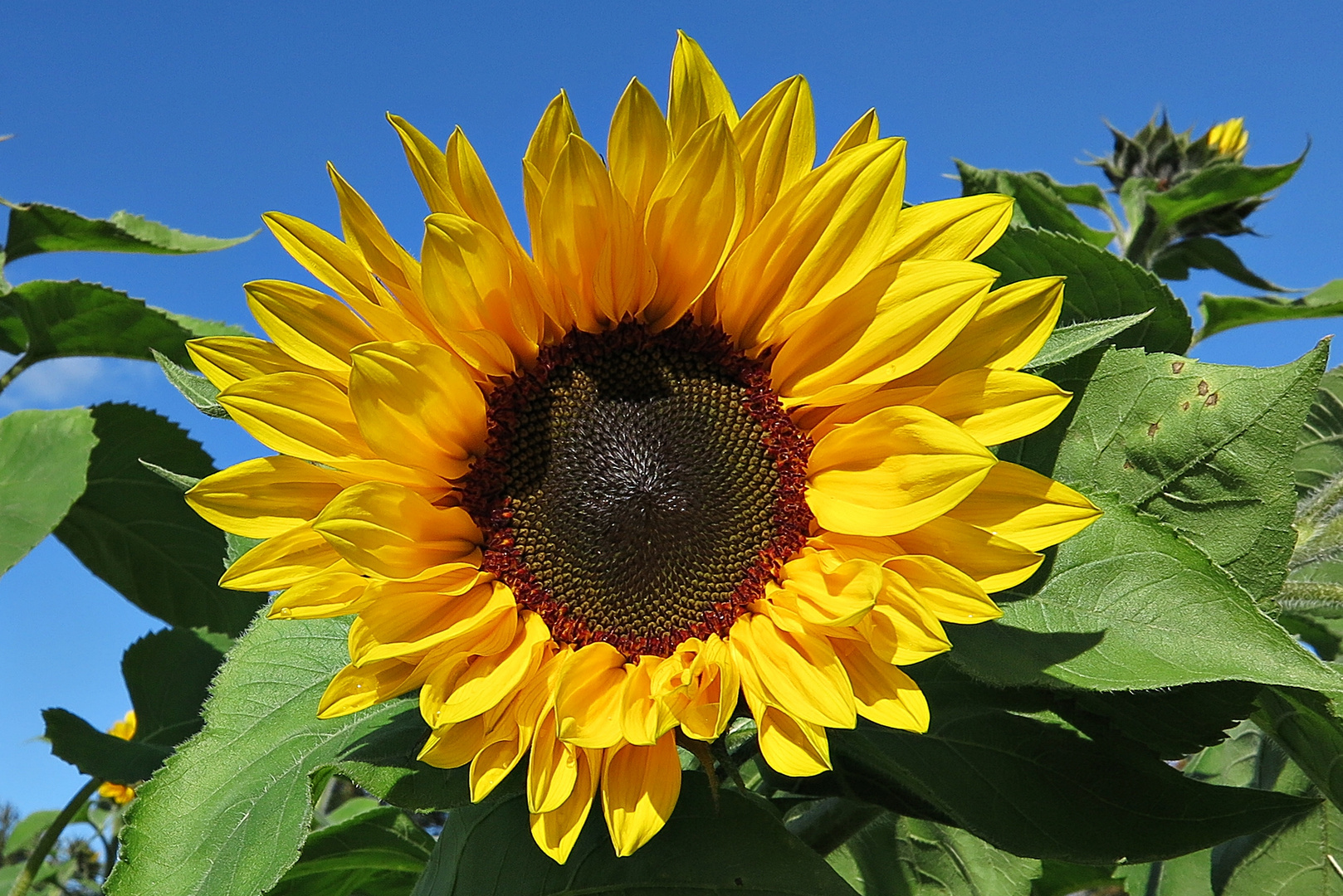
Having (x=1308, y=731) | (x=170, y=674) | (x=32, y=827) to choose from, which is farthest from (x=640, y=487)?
(x=32, y=827)

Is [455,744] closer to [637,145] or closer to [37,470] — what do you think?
[637,145]

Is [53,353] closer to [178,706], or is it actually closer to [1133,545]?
[178,706]

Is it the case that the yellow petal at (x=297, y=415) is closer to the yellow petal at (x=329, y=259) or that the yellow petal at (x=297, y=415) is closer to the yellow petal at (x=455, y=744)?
the yellow petal at (x=329, y=259)

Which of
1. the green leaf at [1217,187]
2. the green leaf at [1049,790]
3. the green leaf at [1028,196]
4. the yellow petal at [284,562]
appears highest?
the green leaf at [1217,187]

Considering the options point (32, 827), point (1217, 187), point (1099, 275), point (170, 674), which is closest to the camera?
point (1099, 275)

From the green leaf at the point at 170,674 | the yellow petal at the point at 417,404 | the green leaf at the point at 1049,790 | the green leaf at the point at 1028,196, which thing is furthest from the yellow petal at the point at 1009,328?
the green leaf at the point at 170,674

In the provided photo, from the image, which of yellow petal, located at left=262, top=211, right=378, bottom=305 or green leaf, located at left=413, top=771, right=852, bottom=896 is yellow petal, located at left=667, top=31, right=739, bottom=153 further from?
green leaf, located at left=413, top=771, right=852, bottom=896
